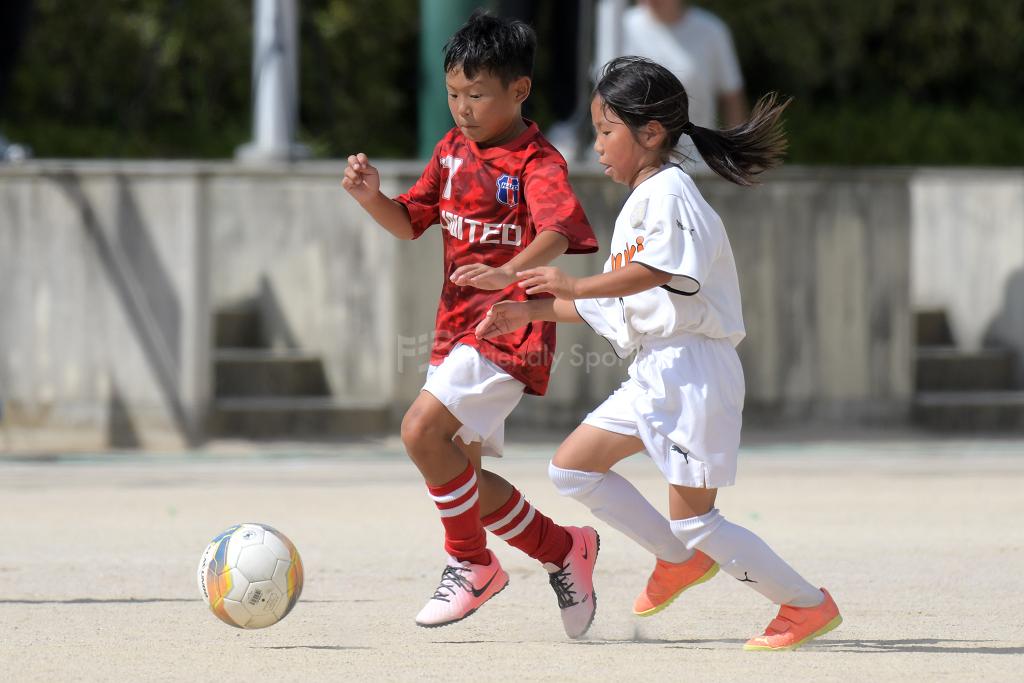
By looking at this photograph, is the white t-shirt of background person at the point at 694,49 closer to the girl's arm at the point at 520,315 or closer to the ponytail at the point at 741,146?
the ponytail at the point at 741,146

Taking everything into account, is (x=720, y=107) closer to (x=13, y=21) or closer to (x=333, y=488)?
(x=333, y=488)

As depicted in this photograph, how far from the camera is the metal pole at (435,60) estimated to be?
34.4ft

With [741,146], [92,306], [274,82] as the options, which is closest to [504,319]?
[741,146]

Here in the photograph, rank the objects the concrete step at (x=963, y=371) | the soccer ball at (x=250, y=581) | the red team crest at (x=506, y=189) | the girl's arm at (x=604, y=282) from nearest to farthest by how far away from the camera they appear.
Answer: the girl's arm at (x=604, y=282)
the soccer ball at (x=250, y=581)
the red team crest at (x=506, y=189)
the concrete step at (x=963, y=371)

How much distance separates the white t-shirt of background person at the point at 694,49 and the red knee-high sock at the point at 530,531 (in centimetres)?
446

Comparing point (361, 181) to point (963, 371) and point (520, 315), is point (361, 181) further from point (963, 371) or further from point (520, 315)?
point (963, 371)

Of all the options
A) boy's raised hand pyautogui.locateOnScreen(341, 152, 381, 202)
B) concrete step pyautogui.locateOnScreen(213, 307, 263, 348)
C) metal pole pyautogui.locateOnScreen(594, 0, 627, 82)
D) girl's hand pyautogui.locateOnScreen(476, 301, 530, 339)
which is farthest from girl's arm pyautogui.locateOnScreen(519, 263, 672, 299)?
concrete step pyautogui.locateOnScreen(213, 307, 263, 348)

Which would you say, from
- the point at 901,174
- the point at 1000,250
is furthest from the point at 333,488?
the point at 1000,250

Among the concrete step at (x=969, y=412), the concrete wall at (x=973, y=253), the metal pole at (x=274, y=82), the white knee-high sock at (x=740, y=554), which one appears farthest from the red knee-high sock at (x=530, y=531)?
the concrete wall at (x=973, y=253)

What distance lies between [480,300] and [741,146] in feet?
2.71

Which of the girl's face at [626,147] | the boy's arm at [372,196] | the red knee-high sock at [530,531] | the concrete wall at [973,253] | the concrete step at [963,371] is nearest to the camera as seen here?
the girl's face at [626,147]

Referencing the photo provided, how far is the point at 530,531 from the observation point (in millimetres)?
5023

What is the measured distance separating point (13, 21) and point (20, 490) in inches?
140

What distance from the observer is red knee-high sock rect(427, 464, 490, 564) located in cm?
488
